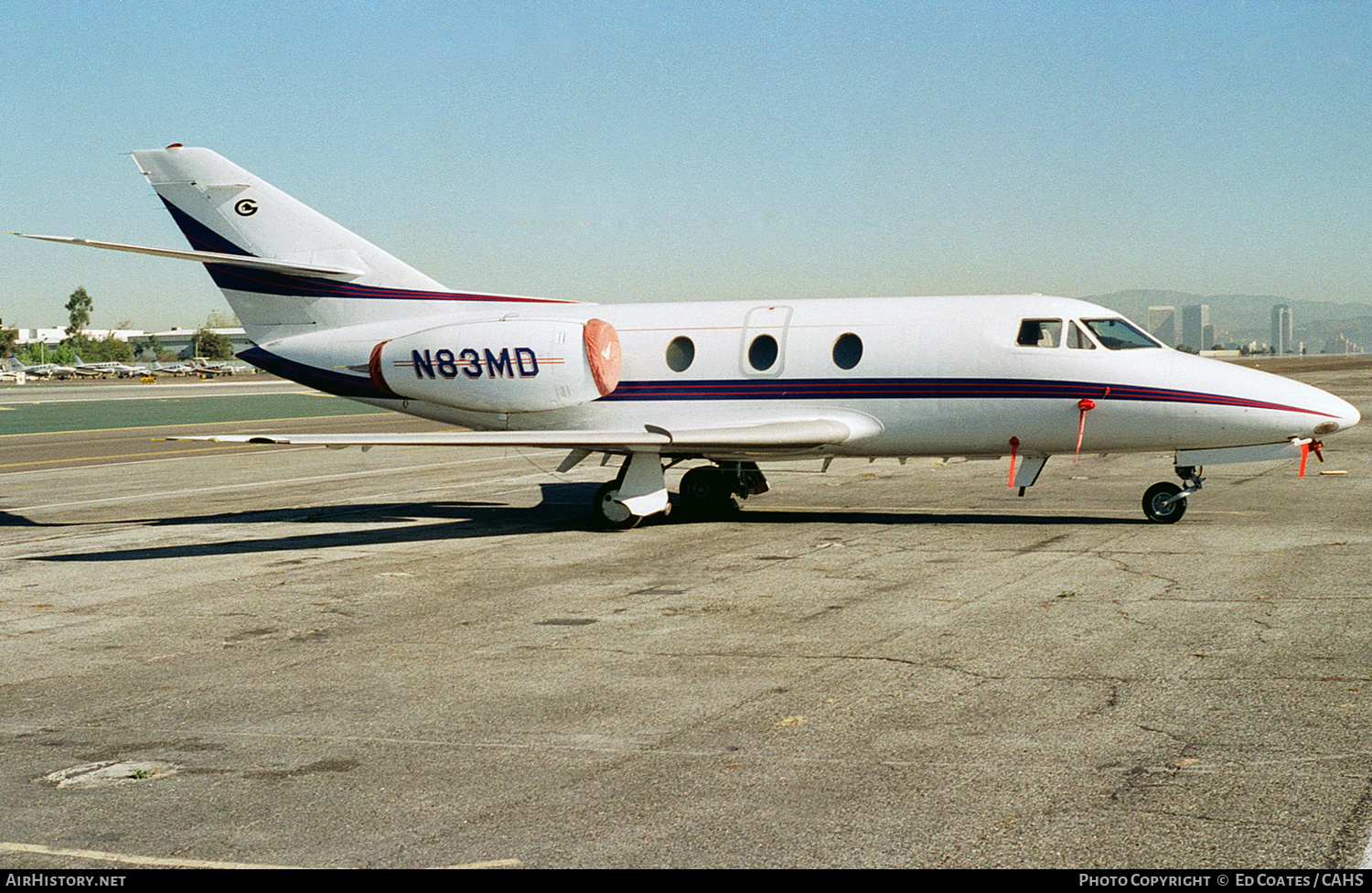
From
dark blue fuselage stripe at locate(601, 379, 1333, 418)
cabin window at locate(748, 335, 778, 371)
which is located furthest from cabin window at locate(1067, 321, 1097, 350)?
cabin window at locate(748, 335, 778, 371)

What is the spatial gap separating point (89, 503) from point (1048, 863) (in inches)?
803

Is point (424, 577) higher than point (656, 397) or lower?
lower

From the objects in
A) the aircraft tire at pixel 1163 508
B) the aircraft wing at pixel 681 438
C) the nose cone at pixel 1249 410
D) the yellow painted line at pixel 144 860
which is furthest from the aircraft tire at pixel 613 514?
the yellow painted line at pixel 144 860

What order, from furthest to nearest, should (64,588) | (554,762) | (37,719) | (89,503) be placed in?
(89,503), (64,588), (37,719), (554,762)

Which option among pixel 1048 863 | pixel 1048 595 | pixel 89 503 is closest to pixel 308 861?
pixel 1048 863

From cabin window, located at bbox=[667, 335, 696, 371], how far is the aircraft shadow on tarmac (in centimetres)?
221

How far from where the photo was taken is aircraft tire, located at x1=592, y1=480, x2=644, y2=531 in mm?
16562

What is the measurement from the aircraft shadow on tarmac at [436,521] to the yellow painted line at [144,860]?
989cm

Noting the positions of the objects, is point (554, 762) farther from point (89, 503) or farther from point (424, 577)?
point (89, 503)

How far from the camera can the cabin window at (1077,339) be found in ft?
51.9

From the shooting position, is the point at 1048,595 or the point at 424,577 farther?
the point at 424,577

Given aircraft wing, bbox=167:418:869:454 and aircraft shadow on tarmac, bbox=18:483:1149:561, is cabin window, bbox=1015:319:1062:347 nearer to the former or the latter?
aircraft shadow on tarmac, bbox=18:483:1149:561

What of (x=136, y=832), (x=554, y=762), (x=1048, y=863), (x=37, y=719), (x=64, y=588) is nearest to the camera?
(x=1048, y=863)

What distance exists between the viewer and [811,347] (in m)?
16.7
